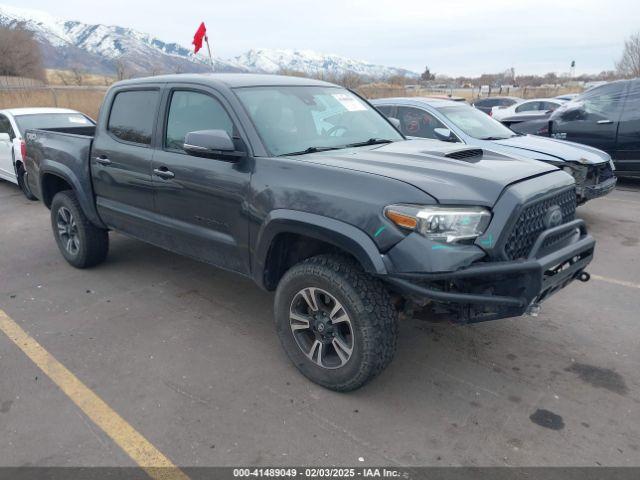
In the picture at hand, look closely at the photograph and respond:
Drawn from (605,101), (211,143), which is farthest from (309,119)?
(605,101)

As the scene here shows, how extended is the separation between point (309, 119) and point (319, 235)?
124cm

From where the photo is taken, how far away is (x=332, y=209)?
112 inches

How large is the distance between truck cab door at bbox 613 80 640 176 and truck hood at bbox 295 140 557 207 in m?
6.25

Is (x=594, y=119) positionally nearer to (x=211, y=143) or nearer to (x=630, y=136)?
(x=630, y=136)

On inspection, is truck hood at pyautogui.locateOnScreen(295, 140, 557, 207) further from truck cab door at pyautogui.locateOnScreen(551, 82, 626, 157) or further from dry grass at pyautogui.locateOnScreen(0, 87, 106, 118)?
dry grass at pyautogui.locateOnScreen(0, 87, 106, 118)

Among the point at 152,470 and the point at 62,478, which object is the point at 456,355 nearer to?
the point at 152,470

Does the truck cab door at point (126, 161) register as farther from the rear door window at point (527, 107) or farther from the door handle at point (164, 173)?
the rear door window at point (527, 107)

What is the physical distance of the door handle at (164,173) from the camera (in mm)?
3870

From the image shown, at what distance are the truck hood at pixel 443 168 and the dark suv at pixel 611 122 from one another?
6282 millimetres

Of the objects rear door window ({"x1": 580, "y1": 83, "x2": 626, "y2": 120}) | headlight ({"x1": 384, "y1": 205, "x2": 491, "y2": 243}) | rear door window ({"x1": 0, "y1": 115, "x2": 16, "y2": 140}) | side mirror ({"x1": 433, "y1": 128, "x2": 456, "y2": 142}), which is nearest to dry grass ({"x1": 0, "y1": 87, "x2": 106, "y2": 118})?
rear door window ({"x1": 0, "y1": 115, "x2": 16, "y2": 140})

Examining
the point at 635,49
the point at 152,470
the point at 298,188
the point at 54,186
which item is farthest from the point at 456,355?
the point at 635,49

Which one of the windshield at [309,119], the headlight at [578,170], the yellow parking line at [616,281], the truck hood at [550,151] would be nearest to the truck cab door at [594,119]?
the truck hood at [550,151]

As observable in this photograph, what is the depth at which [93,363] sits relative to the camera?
3.50 m

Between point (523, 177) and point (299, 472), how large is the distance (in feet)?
6.71
